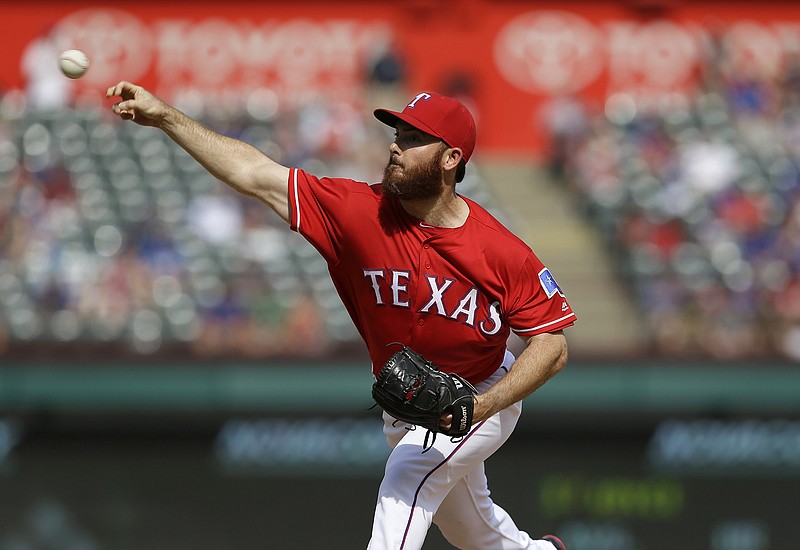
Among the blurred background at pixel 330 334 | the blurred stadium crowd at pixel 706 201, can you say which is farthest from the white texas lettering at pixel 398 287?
the blurred stadium crowd at pixel 706 201

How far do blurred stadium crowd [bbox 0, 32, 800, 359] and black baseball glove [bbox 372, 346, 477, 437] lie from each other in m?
4.27

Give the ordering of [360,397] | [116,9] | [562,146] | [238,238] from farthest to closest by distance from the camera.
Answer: [116,9] → [562,146] → [238,238] → [360,397]

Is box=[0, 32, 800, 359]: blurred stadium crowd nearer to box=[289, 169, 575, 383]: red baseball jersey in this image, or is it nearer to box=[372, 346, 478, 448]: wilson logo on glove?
box=[289, 169, 575, 383]: red baseball jersey

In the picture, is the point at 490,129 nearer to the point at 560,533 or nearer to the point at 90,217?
the point at 90,217

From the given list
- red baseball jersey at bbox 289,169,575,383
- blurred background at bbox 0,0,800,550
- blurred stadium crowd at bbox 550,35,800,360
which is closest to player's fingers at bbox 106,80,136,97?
red baseball jersey at bbox 289,169,575,383

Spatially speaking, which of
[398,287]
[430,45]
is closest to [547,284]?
[398,287]

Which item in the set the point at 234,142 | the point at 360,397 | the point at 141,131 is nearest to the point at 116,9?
the point at 141,131

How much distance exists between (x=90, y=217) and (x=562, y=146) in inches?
222

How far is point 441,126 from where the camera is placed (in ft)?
13.7

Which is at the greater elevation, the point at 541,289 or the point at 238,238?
the point at 541,289

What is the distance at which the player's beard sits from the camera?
4.16 metres

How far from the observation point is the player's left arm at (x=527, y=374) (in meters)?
4.11

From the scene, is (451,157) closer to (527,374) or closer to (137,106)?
(527,374)

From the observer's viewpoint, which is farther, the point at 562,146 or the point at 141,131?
the point at 562,146
